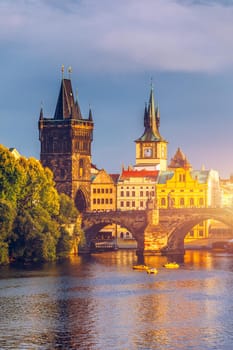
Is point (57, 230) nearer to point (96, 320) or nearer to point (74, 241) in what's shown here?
point (74, 241)

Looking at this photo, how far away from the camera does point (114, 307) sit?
87188 mm

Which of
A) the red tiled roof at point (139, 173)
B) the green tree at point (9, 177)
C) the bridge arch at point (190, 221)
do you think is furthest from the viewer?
the red tiled roof at point (139, 173)

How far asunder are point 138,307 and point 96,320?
7.18m

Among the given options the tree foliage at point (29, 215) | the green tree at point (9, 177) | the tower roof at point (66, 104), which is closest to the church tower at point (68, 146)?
the tower roof at point (66, 104)

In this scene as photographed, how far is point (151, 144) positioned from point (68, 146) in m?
33.6

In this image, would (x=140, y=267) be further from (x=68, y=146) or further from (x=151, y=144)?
(x=151, y=144)

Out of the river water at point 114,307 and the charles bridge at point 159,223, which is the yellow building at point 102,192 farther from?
the river water at point 114,307

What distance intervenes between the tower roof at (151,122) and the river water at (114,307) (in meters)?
72.2

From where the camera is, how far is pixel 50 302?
89.7m

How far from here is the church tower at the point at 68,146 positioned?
160 meters

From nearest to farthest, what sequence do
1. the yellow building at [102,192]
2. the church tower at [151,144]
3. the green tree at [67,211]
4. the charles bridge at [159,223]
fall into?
the green tree at [67,211] → the charles bridge at [159,223] → the yellow building at [102,192] → the church tower at [151,144]

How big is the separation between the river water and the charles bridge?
1928cm

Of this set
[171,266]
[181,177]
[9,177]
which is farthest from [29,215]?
[181,177]

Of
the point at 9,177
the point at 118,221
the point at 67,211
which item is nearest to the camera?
the point at 9,177
